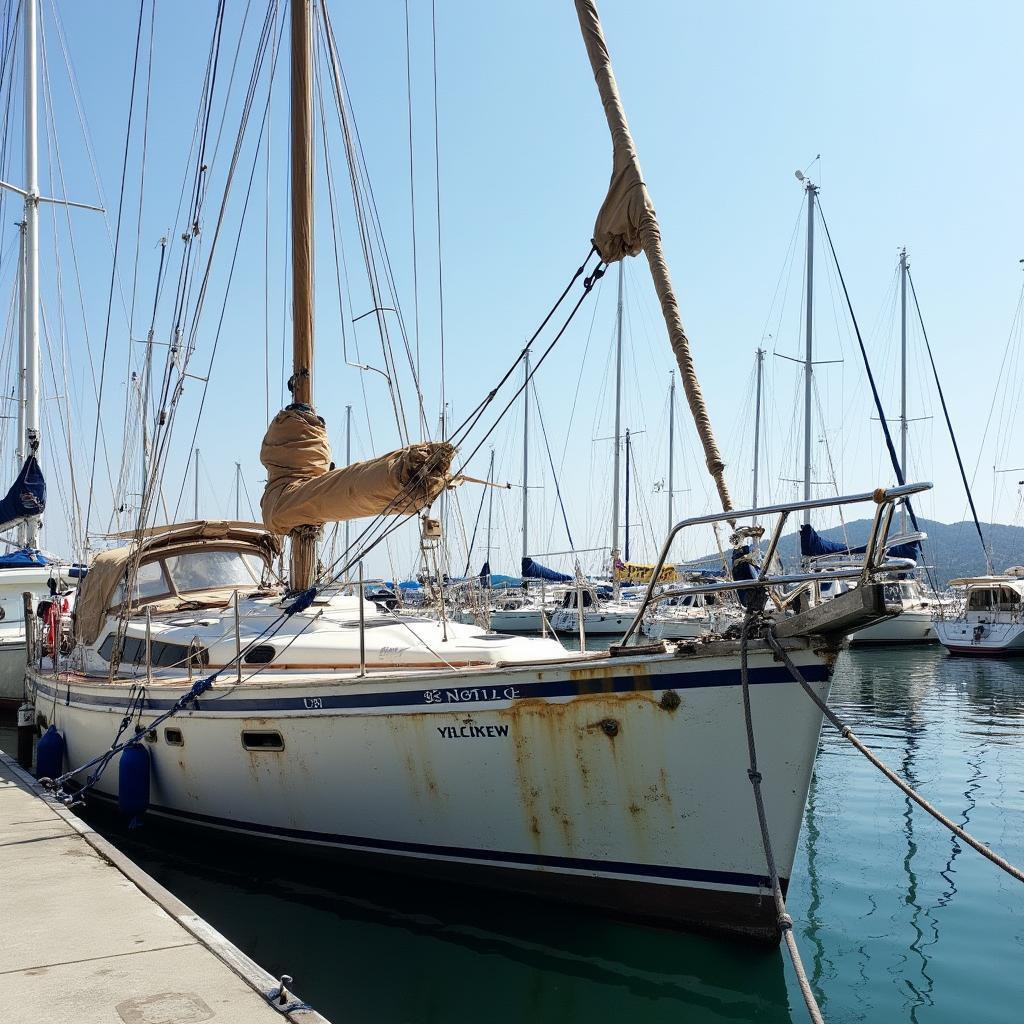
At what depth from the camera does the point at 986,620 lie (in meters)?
32.2

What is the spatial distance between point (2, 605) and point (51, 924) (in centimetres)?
1839

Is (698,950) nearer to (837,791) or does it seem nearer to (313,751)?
(313,751)

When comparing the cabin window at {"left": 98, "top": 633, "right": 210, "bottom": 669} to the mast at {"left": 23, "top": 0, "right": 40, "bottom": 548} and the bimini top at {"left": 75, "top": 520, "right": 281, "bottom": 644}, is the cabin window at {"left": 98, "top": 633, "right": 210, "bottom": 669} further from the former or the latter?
the mast at {"left": 23, "top": 0, "right": 40, "bottom": 548}

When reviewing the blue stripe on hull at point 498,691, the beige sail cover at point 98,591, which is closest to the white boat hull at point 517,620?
→ the beige sail cover at point 98,591

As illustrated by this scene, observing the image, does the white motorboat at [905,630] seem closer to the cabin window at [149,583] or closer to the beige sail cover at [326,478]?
the cabin window at [149,583]

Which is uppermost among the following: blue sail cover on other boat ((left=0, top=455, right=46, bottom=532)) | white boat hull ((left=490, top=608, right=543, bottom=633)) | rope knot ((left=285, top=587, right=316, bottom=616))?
blue sail cover on other boat ((left=0, top=455, right=46, bottom=532))

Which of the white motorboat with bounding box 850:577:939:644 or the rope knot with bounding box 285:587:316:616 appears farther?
the white motorboat with bounding box 850:577:939:644

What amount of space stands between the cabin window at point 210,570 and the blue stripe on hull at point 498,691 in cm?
348

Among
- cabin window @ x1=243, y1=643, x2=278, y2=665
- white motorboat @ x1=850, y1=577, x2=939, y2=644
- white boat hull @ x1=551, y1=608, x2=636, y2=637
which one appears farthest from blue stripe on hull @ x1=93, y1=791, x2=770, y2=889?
white motorboat @ x1=850, y1=577, x2=939, y2=644

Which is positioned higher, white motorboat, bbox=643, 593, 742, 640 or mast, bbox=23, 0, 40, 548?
mast, bbox=23, 0, 40, 548

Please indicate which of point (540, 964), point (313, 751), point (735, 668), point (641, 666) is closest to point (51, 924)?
point (313, 751)

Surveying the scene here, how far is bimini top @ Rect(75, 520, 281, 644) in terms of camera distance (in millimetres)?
12352

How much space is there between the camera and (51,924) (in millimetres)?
5980

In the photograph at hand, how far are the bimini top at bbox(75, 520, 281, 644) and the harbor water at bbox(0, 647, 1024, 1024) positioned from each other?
290 centimetres
